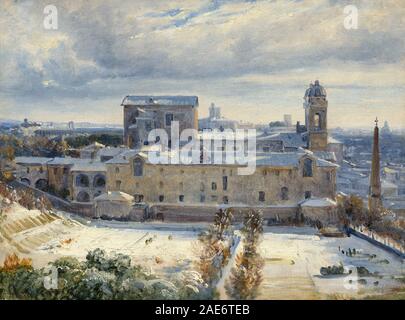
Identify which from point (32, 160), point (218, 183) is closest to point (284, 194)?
point (218, 183)

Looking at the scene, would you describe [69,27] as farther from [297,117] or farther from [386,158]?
[386,158]

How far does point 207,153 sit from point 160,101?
3.19ft

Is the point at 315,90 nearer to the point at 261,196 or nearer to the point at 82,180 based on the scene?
the point at 261,196

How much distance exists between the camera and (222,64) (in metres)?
7.88

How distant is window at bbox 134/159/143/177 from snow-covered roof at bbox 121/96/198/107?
2.62ft

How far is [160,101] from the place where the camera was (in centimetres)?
802

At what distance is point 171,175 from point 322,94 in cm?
233

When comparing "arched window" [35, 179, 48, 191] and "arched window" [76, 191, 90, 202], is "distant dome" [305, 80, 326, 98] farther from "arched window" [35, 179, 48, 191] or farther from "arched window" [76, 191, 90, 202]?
"arched window" [35, 179, 48, 191]

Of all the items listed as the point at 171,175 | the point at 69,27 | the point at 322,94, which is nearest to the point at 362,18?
the point at 322,94

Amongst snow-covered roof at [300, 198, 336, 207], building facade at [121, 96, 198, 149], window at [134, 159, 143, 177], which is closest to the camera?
snow-covered roof at [300, 198, 336, 207]

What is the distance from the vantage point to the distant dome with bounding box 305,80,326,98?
7.65m

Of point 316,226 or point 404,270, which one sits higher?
point 316,226

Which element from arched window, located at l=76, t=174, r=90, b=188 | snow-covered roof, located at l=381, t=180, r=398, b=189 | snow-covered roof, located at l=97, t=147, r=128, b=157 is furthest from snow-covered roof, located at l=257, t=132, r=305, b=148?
arched window, located at l=76, t=174, r=90, b=188
